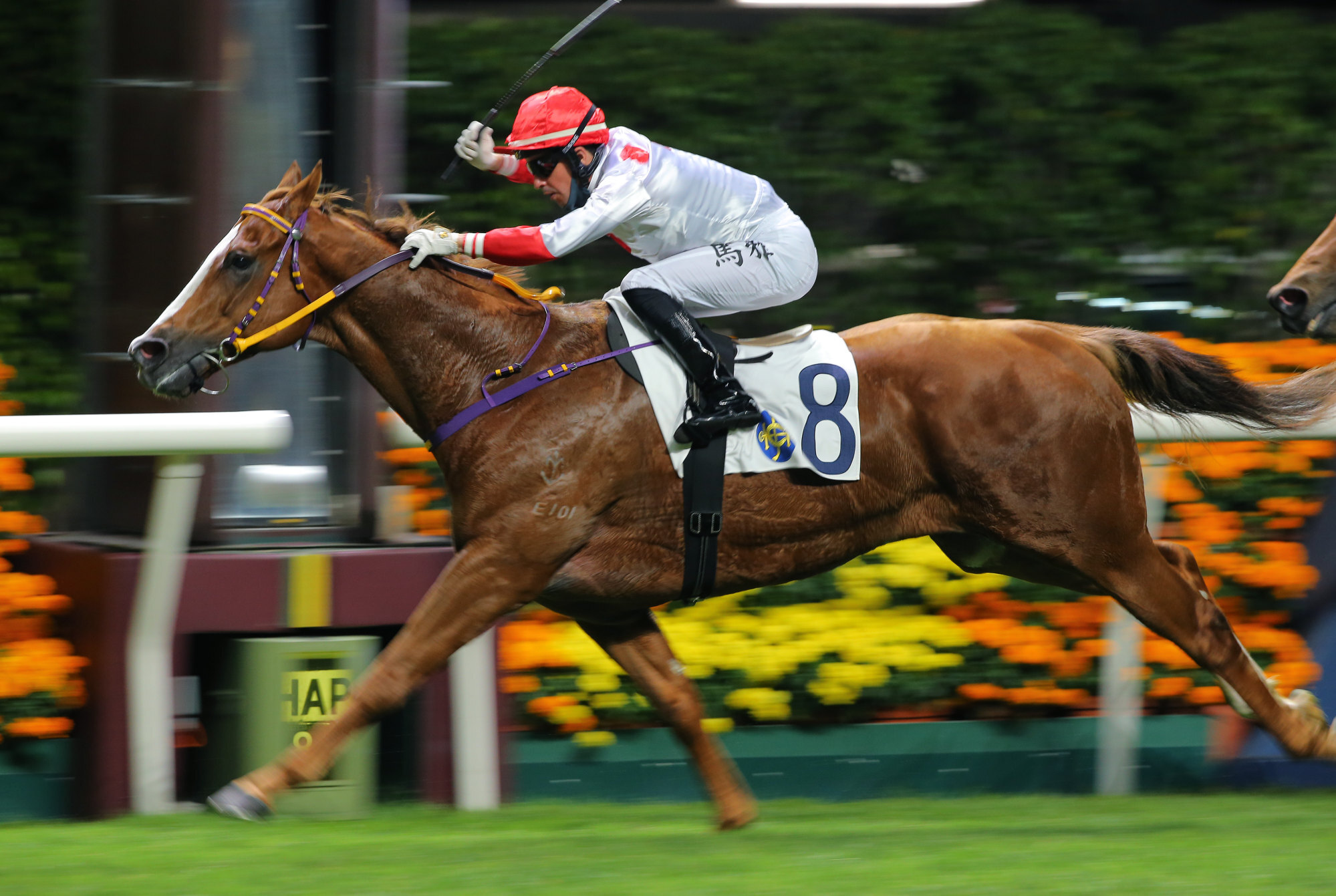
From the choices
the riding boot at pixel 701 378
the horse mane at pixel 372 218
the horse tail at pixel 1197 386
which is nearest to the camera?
the riding boot at pixel 701 378

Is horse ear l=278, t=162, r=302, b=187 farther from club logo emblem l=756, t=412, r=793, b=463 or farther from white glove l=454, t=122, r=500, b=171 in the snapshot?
club logo emblem l=756, t=412, r=793, b=463

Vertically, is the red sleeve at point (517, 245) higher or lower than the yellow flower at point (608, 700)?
higher

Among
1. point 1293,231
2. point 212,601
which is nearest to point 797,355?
point 212,601

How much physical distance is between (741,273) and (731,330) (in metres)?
2.08

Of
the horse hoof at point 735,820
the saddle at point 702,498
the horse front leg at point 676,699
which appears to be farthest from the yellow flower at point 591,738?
the saddle at point 702,498

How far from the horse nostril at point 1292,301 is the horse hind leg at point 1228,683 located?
0.82m

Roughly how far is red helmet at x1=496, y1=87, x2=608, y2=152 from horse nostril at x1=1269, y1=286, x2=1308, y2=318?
2213 millimetres

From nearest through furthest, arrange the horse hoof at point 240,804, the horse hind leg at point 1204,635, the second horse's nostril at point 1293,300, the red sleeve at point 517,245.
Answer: the horse hoof at point 240,804
the red sleeve at point 517,245
the horse hind leg at point 1204,635
the second horse's nostril at point 1293,300

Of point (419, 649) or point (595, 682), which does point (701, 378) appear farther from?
point (595, 682)

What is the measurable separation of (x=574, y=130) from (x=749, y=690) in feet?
6.45

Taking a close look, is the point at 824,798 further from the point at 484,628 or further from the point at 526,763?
the point at 484,628

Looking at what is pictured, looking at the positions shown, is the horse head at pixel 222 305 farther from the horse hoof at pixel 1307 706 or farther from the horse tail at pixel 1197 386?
the horse hoof at pixel 1307 706

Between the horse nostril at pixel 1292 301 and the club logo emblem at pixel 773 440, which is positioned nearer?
the club logo emblem at pixel 773 440

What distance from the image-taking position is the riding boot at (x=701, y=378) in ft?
14.5
